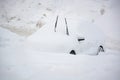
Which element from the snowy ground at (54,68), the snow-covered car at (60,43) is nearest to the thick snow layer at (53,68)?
the snowy ground at (54,68)

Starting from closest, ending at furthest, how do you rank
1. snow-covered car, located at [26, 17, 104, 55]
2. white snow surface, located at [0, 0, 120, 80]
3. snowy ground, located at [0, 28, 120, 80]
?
1. snowy ground, located at [0, 28, 120, 80]
2. white snow surface, located at [0, 0, 120, 80]
3. snow-covered car, located at [26, 17, 104, 55]

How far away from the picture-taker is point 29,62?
7.30 ft

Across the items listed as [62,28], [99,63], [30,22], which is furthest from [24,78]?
[30,22]

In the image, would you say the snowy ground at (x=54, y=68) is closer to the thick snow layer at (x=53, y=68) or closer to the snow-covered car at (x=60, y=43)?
the thick snow layer at (x=53, y=68)

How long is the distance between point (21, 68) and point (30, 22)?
7.89 m

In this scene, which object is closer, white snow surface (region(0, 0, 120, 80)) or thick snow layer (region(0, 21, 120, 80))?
thick snow layer (region(0, 21, 120, 80))

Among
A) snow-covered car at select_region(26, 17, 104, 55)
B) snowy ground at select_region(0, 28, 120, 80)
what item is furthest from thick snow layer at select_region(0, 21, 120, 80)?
snow-covered car at select_region(26, 17, 104, 55)

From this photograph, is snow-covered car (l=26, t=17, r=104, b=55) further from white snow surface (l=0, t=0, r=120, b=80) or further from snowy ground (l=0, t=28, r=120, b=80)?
snowy ground (l=0, t=28, r=120, b=80)

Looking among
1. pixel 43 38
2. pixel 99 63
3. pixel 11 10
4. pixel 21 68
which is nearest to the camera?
pixel 21 68

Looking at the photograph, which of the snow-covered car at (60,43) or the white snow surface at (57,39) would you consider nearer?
the white snow surface at (57,39)

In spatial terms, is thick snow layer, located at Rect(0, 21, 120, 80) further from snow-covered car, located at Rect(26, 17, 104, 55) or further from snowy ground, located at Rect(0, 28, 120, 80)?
snow-covered car, located at Rect(26, 17, 104, 55)

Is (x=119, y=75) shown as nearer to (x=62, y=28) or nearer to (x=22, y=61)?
(x=22, y=61)

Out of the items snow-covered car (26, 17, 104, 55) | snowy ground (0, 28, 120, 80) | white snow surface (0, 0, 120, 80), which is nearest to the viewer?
snowy ground (0, 28, 120, 80)

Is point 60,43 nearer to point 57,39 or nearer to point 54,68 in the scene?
point 57,39
